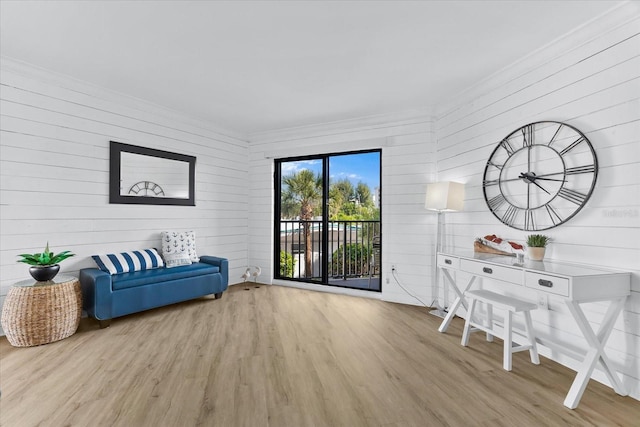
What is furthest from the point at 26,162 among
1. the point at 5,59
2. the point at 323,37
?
the point at 323,37

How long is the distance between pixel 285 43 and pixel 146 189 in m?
2.70

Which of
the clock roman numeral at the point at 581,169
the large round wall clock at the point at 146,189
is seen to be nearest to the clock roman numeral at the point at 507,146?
the clock roman numeral at the point at 581,169

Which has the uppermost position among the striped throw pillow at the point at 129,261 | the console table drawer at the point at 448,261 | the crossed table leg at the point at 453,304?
the console table drawer at the point at 448,261

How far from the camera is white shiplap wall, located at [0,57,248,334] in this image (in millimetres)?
A: 3039

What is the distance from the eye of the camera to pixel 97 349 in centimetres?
273

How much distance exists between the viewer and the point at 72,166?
3.45 metres

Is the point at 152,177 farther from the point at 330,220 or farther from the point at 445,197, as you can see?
the point at 445,197

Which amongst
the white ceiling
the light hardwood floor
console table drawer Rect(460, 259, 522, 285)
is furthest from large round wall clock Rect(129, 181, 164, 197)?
console table drawer Rect(460, 259, 522, 285)

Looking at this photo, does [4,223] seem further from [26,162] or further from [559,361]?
[559,361]

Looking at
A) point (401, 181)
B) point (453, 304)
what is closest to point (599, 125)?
point (453, 304)

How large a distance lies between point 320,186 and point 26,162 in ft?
11.4

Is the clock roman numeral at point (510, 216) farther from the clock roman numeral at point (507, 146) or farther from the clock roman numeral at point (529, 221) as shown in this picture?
the clock roman numeral at point (507, 146)

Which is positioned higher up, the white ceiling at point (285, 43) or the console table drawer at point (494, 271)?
the white ceiling at point (285, 43)

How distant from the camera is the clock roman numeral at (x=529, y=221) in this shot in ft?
9.02
